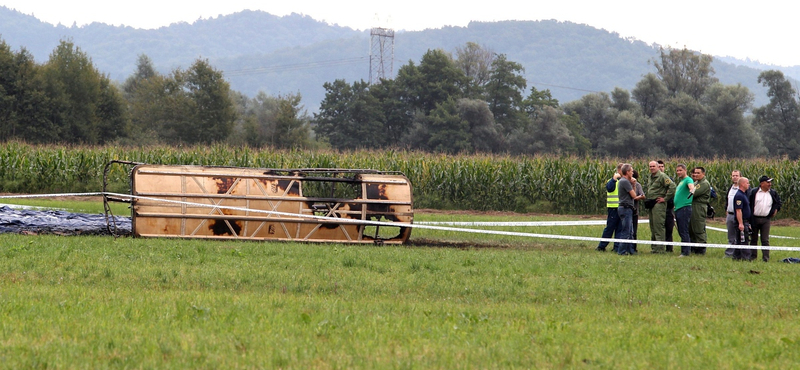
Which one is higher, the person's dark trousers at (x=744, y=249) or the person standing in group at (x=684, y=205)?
the person standing in group at (x=684, y=205)

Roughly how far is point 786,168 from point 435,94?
50487 mm

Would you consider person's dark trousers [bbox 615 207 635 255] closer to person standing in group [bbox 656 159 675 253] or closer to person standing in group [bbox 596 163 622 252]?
person standing in group [bbox 596 163 622 252]

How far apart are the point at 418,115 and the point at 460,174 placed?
4353 cm

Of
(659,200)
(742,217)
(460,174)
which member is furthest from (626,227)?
(460,174)

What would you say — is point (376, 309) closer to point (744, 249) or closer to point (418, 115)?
point (744, 249)

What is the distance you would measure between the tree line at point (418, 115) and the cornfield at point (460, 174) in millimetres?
31857

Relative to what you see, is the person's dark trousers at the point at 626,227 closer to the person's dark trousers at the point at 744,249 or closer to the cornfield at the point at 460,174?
the person's dark trousers at the point at 744,249

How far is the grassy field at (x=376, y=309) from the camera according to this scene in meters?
6.19

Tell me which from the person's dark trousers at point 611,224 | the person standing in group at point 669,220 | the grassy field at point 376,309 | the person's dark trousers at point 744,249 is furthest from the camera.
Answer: the person standing in group at point 669,220

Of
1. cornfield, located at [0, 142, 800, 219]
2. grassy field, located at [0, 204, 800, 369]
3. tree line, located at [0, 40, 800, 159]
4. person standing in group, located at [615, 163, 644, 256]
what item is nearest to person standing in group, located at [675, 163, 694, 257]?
person standing in group, located at [615, 163, 644, 256]

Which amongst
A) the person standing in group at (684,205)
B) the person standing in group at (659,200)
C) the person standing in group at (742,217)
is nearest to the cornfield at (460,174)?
the person standing in group at (659,200)

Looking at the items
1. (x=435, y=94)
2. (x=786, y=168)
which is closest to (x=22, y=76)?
(x=435, y=94)

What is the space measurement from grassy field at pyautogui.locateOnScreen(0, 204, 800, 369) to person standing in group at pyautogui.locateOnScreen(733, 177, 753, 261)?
1407 mm

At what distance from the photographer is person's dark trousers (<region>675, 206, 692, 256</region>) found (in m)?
15.8
